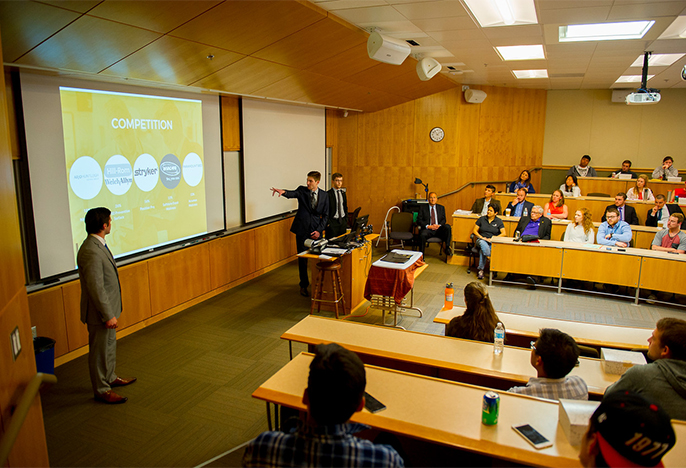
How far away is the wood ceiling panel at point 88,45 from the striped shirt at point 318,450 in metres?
3.23

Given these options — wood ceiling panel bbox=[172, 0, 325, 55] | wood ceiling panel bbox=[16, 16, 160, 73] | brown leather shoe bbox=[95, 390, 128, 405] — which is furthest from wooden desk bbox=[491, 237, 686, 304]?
wood ceiling panel bbox=[16, 16, 160, 73]

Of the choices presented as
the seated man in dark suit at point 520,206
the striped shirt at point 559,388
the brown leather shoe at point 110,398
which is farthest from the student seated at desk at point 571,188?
the brown leather shoe at point 110,398

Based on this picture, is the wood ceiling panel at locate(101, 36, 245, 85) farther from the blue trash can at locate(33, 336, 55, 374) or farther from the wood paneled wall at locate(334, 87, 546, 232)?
the wood paneled wall at locate(334, 87, 546, 232)

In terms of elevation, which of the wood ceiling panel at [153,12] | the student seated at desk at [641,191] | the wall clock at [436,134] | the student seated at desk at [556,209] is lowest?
the student seated at desk at [556,209]

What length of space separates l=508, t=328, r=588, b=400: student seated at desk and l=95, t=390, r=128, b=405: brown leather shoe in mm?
3207

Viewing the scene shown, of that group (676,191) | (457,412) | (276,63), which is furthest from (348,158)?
(457,412)

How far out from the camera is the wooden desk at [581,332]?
348cm

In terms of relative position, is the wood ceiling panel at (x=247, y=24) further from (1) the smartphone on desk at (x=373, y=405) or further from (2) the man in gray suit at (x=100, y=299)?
(1) the smartphone on desk at (x=373, y=405)

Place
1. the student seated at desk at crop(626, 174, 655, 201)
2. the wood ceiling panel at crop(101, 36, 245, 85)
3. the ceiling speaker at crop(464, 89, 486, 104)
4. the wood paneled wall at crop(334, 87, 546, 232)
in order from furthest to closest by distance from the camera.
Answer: the wood paneled wall at crop(334, 87, 546, 232) < the ceiling speaker at crop(464, 89, 486, 104) < the student seated at desk at crop(626, 174, 655, 201) < the wood ceiling panel at crop(101, 36, 245, 85)

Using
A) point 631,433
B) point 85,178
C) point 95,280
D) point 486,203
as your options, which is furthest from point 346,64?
point 631,433

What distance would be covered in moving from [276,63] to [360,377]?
187 inches

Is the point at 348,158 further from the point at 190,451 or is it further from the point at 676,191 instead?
the point at 190,451

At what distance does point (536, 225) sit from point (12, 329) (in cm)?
706

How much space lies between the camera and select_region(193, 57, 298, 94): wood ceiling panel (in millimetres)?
5324
